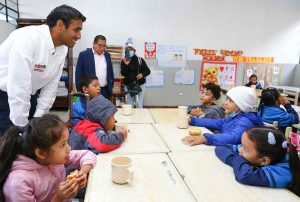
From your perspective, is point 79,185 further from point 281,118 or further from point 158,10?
point 158,10

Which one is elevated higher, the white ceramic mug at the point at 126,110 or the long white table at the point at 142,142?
the white ceramic mug at the point at 126,110

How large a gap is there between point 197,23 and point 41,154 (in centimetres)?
496

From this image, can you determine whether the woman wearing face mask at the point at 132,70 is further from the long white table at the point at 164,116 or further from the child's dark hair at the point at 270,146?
the child's dark hair at the point at 270,146

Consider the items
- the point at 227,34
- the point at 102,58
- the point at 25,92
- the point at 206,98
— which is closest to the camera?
the point at 25,92

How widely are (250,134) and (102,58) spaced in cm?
278

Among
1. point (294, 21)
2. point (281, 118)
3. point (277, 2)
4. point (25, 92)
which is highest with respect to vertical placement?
point (277, 2)

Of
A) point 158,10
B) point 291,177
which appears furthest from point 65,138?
point 158,10

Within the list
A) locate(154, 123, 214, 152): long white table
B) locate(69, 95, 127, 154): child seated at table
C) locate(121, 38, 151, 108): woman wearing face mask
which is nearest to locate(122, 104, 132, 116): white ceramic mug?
locate(154, 123, 214, 152): long white table

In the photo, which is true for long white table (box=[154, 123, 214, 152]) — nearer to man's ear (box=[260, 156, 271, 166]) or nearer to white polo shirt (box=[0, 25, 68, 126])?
man's ear (box=[260, 156, 271, 166])

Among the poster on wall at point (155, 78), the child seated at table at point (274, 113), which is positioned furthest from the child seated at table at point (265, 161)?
the poster on wall at point (155, 78)

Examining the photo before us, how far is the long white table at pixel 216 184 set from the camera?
40.9 inches

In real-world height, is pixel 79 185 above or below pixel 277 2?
below

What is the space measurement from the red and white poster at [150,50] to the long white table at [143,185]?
421 cm

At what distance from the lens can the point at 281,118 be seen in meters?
2.63
